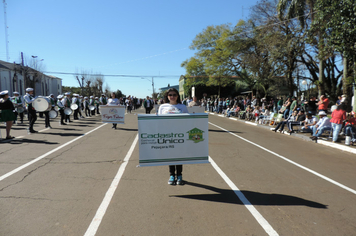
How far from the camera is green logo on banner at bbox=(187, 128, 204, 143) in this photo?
4.72 metres

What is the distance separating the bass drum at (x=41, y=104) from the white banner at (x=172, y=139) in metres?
9.44

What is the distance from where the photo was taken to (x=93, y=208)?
13.0 feet

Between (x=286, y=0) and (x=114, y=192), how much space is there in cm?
2290

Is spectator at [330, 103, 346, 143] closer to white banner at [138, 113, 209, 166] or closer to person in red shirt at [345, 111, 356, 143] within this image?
person in red shirt at [345, 111, 356, 143]

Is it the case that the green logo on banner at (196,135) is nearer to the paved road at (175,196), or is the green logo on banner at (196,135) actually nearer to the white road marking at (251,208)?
the paved road at (175,196)

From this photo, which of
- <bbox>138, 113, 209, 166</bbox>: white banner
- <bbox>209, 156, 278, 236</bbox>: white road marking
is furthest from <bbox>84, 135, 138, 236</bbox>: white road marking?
<bbox>209, 156, 278, 236</bbox>: white road marking

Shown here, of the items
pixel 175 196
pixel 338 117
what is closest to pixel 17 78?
pixel 338 117

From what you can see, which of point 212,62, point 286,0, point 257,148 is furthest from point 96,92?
point 257,148

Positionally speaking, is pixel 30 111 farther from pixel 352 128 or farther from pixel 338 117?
pixel 352 128

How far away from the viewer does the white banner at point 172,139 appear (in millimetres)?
4539

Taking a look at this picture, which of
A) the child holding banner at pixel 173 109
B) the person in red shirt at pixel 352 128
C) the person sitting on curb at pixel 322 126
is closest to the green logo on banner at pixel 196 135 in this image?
the child holding banner at pixel 173 109

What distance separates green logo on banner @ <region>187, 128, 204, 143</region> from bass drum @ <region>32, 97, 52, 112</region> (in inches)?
388

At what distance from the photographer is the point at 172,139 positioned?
4645mm

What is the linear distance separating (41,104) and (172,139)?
9.97 m
